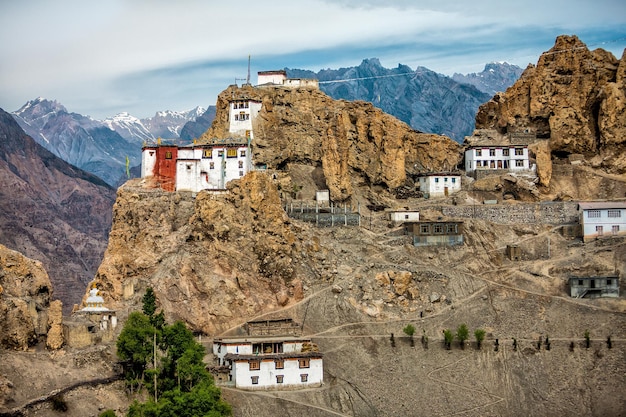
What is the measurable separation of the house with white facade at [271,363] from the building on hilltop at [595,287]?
96.5ft

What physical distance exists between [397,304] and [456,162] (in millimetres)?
33995

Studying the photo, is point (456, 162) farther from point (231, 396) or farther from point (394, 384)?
point (231, 396)

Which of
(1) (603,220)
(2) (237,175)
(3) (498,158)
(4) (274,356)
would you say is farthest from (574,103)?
(4) (274,356)

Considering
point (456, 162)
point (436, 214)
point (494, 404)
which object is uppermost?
point (456, 162)

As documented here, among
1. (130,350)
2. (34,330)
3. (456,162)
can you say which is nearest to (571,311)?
(456,162)

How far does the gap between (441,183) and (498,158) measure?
27.3ft

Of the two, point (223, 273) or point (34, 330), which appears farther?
point (223, 273)

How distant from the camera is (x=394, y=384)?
8981cm

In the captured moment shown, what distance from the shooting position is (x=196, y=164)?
364ft

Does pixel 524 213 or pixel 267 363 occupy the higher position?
pixel 524 213

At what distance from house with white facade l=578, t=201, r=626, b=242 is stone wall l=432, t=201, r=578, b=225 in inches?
133

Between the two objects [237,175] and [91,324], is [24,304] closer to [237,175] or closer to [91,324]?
[91,324]

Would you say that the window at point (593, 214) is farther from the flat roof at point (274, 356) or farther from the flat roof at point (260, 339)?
the flat roof at point (274, 356)

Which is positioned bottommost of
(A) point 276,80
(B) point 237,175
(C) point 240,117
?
(B) point 237,175
